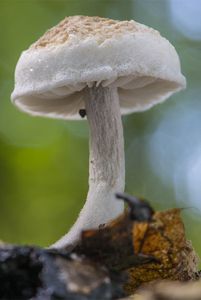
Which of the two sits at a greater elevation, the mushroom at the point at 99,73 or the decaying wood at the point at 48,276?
the mushroom at the point at 99,73

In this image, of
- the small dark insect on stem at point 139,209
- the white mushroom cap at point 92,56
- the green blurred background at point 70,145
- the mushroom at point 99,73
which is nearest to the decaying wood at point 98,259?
the small dark insect on stem at point 139,209

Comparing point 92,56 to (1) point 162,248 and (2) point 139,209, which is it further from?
(2) point 139,209

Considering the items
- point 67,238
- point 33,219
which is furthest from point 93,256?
point 33,219

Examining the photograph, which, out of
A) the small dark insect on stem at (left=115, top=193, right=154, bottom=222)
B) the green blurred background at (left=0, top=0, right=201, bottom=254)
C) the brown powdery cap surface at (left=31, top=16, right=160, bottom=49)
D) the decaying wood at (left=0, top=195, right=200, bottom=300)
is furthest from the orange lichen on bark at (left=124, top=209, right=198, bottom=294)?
the green blurred background at (left=0, top=0, right=201, bottom=254)

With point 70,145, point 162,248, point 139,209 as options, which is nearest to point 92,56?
point 162,248

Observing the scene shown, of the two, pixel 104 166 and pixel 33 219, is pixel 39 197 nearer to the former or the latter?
pixel 33 219

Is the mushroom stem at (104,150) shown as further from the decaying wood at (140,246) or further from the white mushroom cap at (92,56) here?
the decaying wood at (140,246)

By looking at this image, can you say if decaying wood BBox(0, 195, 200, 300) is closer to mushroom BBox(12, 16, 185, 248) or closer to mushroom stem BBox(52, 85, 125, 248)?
mushroom BBox(12, 16, 185, 248)
